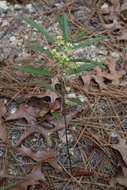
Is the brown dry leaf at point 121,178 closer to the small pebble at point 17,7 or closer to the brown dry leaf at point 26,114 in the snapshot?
the brown dry leaf at point 26,114

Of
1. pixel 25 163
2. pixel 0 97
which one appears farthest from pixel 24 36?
pixel 25 163

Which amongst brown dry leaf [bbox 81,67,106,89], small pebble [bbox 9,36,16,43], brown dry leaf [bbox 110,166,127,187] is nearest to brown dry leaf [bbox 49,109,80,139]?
brown dry leaf [bbox 81,67,106,89]

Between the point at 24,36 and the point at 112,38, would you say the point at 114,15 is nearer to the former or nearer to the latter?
the point at 112,38

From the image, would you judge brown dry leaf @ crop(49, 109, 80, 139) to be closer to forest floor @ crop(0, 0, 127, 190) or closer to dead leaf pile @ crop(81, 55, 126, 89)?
forest floor @ crop(0, 0, 127, 190)

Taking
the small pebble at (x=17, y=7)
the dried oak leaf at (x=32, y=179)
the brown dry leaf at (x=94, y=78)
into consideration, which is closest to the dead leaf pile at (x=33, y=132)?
the dried oak leaf at (x=32, y=179)

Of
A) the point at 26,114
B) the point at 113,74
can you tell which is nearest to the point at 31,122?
the point at 26,114

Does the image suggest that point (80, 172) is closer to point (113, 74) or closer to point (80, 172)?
point (80, 172)

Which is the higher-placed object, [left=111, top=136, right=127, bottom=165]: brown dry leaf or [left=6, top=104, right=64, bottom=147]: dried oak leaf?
[left=6, top=104, right=64, bottom=147]: dried oak leaf

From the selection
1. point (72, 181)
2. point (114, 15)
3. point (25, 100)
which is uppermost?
point (114, 15)
